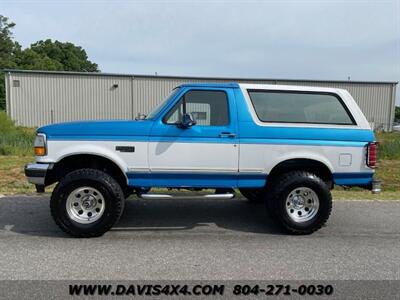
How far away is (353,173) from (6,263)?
458cm

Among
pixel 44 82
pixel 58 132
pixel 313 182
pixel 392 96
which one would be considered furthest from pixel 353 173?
pixel 392 96

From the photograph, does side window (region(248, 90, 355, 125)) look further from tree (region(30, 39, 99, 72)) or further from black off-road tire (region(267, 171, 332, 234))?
tree (region(30, 39, 99, 72))

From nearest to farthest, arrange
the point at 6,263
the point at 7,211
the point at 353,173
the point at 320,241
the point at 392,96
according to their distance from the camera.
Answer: the point at 6,263
the point at 320,241
the point at 353,173
the point at 7,211
the point at 392,96

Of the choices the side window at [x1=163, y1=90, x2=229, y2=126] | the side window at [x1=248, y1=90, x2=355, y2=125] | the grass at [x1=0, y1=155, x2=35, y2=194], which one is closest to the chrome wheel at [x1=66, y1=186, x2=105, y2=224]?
the side window at [x1=163, y1=90, x2=229, y2=126]

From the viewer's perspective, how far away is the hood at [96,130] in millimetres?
5594

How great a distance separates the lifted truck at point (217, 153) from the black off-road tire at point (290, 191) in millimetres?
14

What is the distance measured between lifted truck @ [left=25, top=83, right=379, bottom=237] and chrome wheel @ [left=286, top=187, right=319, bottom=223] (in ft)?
0.05

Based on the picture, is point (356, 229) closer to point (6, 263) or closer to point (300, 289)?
point (300, 289)

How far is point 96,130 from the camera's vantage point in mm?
5625

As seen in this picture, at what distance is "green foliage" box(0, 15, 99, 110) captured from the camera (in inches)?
2562

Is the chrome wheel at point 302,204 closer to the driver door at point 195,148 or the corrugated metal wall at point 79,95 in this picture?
the driver door at point 195,148

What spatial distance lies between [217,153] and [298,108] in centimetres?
137

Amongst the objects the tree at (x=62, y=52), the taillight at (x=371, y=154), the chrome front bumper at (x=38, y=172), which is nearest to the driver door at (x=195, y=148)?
the chrome front bumper at (x=38, y=172)

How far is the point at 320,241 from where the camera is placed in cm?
558
